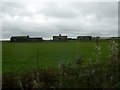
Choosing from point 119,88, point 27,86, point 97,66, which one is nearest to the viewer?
point 119,88

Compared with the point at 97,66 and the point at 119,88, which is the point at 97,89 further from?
the point at 97,66

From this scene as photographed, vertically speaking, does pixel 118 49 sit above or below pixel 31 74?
above

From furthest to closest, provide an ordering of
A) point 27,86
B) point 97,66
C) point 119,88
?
point 97,66
point 27,86
point 119,88

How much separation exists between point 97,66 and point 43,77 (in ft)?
5.37

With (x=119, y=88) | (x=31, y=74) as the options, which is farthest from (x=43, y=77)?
(x=119, y=88)

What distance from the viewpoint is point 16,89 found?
838 cm

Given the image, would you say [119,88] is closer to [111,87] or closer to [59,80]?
[111,87]

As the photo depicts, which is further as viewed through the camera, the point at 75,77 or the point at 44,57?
the point at 44,57

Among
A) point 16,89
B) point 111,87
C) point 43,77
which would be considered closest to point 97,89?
point 111,87

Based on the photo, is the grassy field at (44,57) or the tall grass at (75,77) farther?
the grassy field at (44,57)

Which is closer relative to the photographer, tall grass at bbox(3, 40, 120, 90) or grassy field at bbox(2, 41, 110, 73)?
tall grass at bbox(3, 40, 120, 90)

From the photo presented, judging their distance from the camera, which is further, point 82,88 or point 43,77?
point 43,77

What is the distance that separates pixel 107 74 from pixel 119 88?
2.46 ft

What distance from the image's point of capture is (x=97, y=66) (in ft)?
29.6
